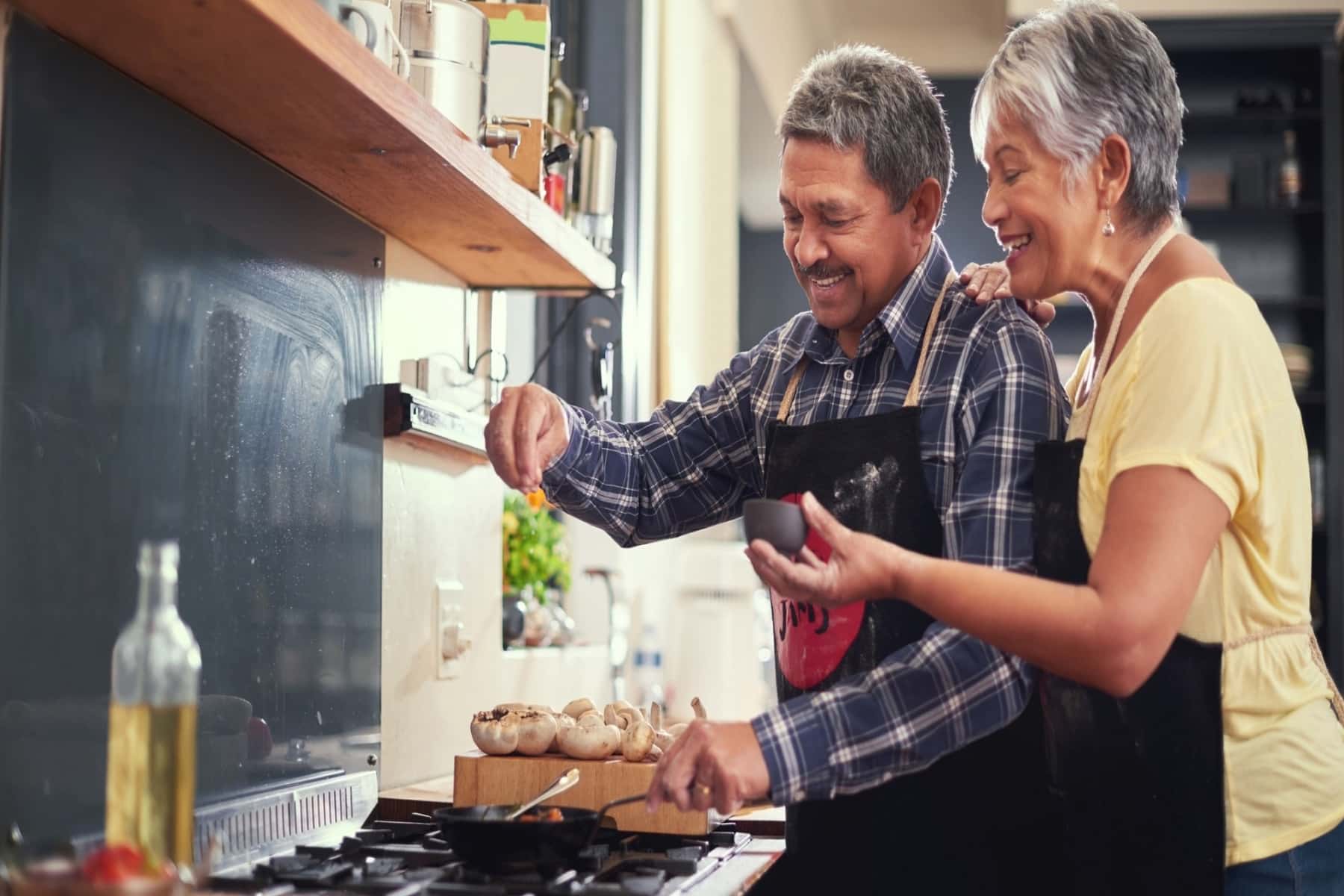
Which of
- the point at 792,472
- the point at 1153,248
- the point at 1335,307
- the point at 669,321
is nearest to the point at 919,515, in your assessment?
the point at 792,472

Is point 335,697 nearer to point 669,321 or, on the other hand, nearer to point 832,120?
point 832,120

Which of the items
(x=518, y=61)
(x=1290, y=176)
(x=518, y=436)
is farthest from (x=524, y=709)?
(x=1290, y=176)

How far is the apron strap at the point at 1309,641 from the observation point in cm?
131

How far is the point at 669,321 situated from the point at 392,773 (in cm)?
266

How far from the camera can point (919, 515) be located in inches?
61.4

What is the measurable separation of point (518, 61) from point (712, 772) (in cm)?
119

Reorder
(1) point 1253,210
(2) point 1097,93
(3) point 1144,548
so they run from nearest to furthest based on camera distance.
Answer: (3) point 1144,548, (2) point 1097,93, (1) point 1253,210

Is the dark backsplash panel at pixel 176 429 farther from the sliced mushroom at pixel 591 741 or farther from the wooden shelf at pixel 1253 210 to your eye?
the wooden shelf at pixel 1253 210

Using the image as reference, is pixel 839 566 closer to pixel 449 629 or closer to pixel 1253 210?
pixel 449 629

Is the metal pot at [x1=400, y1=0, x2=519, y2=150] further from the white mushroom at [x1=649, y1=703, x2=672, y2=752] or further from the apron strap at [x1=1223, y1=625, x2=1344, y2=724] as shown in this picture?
the apron strap at [x1=1223, y1=625, x2=1344, y2=724]

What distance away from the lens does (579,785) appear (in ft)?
5.51

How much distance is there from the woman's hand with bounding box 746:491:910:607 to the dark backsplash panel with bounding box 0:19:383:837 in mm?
600

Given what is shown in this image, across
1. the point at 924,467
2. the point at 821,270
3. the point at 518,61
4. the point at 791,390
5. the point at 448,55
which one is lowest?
the point at 924,467

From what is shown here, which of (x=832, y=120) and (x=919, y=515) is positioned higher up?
(x=832, y=120)
